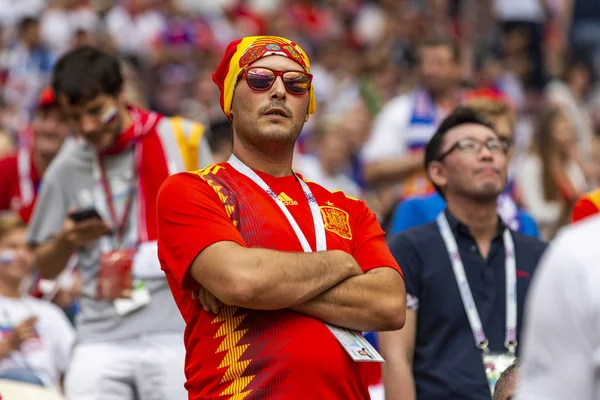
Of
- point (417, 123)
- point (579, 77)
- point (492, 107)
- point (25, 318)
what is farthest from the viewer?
point (579, 77)

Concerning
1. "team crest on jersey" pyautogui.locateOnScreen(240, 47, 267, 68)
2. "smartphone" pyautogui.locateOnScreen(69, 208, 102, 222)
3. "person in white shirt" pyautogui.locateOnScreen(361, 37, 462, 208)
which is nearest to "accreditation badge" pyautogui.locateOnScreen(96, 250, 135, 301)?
"smartphone" pyautogui.locateOnScreen(69, 208, 102, 222)

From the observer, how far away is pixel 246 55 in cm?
468

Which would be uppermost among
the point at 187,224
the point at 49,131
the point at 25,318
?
the point at 187,224

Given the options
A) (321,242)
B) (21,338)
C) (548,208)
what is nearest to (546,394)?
(321,242)

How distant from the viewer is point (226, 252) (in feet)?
13.5

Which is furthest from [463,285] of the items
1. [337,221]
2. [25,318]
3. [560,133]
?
[560,133]

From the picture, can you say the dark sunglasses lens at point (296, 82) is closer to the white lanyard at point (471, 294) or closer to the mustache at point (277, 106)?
the mustache at point (277, 106)

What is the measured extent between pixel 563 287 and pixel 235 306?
6.09ft

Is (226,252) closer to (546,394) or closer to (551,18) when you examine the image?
(546,394)

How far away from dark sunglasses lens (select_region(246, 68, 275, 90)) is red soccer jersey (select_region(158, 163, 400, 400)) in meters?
0.37

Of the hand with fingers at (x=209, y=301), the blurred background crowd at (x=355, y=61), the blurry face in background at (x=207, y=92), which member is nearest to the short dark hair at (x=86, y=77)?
the hand with fingers at (x=209, y=301)

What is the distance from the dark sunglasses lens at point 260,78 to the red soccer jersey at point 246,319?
0.37 metres

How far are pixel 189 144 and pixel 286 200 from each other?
1767mm

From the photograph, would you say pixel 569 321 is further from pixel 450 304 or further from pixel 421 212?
pixel 421 212
